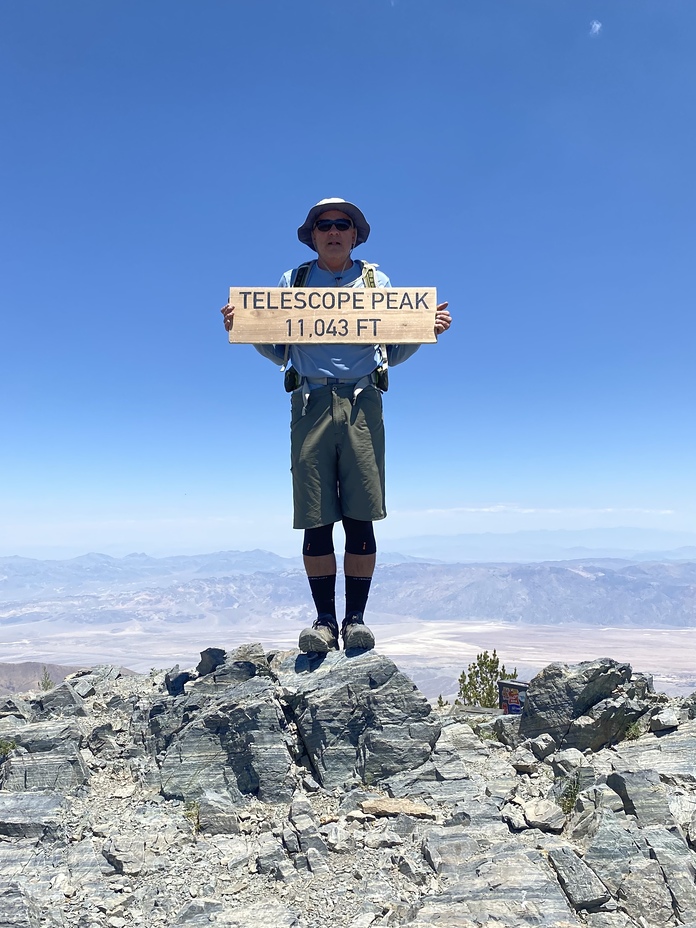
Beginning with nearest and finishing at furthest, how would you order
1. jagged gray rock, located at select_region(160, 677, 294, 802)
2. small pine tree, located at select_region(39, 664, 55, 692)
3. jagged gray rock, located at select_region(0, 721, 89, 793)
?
Answer: jagged gray rock, located at select_region(160, 677, 294, 802)
jagged gray rock, located at select_region(0, 721, 89, 793)
small pine tree, located at select_region(39, 664, 55, 692)

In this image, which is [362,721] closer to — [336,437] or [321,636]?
[321,636]

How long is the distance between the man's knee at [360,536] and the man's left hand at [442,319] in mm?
2674

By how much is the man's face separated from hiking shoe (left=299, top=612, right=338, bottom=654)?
15.5 ft

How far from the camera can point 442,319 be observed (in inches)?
297

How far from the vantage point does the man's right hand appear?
735 cm

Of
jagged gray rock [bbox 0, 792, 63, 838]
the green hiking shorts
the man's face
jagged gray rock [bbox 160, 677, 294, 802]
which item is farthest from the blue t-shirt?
jagged gray rock [bbox 0, 792, 63, 838]

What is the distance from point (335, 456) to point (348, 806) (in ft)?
12.9

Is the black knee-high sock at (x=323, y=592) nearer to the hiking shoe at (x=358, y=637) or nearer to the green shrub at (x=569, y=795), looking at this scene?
the hiking shoe at (x=358, y=637)

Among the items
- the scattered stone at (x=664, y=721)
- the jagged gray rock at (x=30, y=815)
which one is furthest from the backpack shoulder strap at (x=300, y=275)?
the scattered stone at (x=664, y=721)

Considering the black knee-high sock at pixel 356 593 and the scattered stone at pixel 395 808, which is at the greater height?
the black knee-high sock at pixel 356 593

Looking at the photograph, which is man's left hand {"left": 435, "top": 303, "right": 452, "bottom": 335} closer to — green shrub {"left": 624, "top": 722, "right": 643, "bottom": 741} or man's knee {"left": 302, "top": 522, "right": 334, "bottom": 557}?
man's knee {"left": 302, "top": 522, "right": 334, "bottom": 557}

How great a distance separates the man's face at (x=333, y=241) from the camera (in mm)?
7727

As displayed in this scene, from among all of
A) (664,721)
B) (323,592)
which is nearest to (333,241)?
(323,592)

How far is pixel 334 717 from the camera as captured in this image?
21.9 feet
